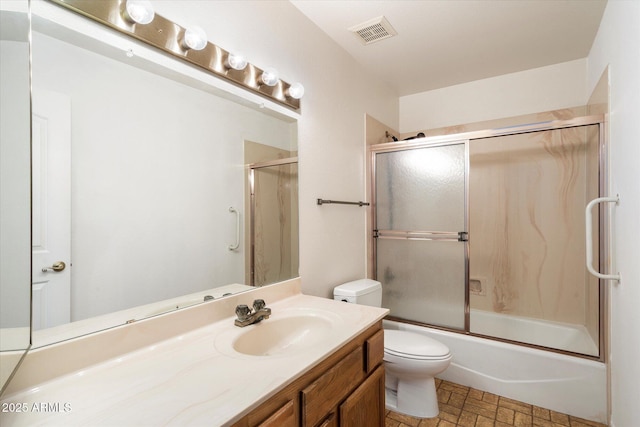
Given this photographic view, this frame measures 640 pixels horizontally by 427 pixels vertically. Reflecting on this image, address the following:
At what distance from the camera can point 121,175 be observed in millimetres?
957

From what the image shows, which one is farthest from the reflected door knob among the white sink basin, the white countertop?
the white sink basin

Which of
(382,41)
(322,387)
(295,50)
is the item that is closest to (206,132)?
(295,50)

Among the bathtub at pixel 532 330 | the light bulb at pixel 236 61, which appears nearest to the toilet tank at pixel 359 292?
the bathtub at pixel 532 330

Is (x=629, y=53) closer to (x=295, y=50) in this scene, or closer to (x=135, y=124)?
(x=295, y=50)

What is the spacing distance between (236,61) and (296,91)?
0.40 metres

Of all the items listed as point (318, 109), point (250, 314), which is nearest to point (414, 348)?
point (250, 314)

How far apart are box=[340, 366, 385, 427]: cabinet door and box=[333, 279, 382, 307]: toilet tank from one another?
24.5 inches

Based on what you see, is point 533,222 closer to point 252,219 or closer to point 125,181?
point 252,219

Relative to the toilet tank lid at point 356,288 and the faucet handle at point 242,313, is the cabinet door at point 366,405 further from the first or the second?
the toilet tank lid at point 356,288

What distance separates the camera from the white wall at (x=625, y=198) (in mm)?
1228

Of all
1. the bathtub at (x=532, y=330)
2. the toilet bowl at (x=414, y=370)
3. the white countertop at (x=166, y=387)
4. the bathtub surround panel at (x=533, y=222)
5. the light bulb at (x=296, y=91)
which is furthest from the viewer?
the bathtub surround panel at (x=533, y=222)

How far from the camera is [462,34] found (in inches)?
81.4

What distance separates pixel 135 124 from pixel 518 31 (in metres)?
2.41

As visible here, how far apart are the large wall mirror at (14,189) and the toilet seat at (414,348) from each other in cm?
167
